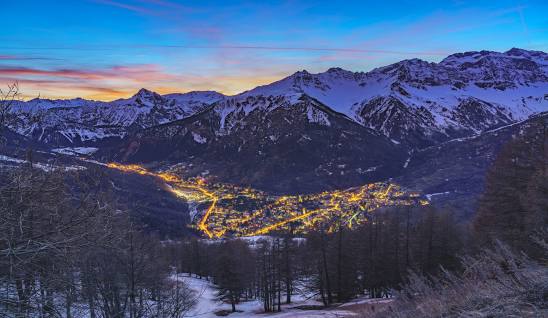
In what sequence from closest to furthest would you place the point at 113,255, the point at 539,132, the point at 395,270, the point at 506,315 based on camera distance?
the point at 506,315
the point at 113,255
the point at 539,132
the point at 395,270

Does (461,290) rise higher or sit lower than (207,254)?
higher

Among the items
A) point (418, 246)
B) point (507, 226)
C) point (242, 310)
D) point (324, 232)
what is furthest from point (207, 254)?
point (507, 226)

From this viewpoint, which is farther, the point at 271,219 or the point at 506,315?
the point at 271,219

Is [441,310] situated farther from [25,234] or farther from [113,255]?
[113,255]

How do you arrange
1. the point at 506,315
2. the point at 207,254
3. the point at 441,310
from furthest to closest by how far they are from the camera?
1. the point at 207,254
2. the point at 441,310
3. the point at 506,315

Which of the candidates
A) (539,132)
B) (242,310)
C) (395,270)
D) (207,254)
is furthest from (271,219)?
(539,132)

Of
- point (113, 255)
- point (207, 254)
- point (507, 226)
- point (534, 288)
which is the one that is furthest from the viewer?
point (207, 254)

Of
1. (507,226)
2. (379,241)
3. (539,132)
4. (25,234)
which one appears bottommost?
(379,241)

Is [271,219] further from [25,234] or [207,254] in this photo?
[25,234]

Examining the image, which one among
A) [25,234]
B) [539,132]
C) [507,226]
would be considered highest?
[539,132]
